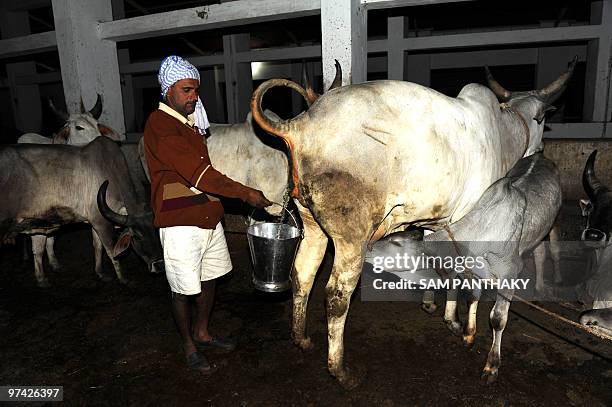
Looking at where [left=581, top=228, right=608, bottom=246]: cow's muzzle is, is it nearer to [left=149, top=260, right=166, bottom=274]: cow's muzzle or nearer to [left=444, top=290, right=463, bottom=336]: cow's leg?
[left=444, top=290, right=463, bottom=336]: cow's leg

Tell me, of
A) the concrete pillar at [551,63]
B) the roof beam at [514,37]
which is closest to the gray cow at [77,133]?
the roof beam at [514,37]

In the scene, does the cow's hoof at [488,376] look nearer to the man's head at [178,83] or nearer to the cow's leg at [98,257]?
the man's head at [178,83]

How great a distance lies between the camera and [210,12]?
19.2 ft

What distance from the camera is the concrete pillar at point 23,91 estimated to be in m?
10.5

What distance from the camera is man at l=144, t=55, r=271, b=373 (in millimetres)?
2986

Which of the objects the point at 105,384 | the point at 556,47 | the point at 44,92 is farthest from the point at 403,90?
the point at 44,92

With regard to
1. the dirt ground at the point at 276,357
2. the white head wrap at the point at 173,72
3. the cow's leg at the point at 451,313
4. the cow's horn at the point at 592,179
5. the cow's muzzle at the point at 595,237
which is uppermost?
the white head wrap at the point at 173,72

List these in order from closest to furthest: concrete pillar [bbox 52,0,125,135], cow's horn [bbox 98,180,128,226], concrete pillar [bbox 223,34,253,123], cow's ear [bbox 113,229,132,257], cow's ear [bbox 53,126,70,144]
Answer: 1. cow's ear [bbox 113,229,132,257]
2. cow's horn [bbox 98,180,128,226]
3. cow's ear [bbox 53,126,70,144]
4. concrete pillar [bbox 52,0,125,135]
5. concrete pillar [bbox 223,34,253,123]

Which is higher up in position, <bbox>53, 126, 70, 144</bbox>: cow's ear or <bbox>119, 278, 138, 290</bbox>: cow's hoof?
<bbox>53, 126, 70, 144</bbox>: cow's ear

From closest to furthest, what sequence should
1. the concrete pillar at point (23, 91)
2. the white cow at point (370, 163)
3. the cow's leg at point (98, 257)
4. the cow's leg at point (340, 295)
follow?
the white cow at point (370, 163) → the cow's leg at point (340, 295) → the cow's leg at point (98, 257) → the concrete pillar at point (23, 91)

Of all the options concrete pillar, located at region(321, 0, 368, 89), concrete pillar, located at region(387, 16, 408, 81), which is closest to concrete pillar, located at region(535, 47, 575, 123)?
concrete pillar, located at region(387, 16, 408, 81)

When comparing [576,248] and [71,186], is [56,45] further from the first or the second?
[576,248]

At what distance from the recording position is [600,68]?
19.6 feet

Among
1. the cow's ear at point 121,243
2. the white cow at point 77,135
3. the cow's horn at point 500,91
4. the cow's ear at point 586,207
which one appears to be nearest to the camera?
the cow's ear at point 586,207
